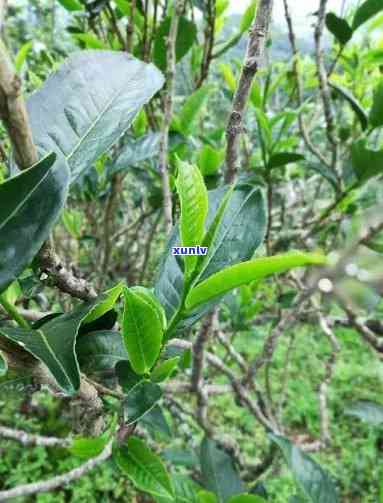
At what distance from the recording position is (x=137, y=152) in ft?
3.13

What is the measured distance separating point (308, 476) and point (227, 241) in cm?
52

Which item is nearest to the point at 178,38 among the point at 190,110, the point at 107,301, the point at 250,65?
the point at 190,110

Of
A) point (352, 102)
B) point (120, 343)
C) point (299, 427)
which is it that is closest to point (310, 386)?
point (299, 427)

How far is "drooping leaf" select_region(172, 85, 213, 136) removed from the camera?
102cm

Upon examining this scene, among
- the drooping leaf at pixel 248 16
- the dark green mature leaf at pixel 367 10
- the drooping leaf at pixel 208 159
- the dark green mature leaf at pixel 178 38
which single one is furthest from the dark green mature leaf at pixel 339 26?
the drooping leaf at pixel 208 159

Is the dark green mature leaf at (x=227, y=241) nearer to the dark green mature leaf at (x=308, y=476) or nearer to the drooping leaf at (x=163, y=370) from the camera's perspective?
the drooping leaf at (x=163, y=370)

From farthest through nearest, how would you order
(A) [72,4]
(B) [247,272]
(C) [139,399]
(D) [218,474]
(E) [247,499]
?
(A) [72,4]
(D) [218,474]
(E) [247,499]
(C) [139,399]
(B) [247,272]

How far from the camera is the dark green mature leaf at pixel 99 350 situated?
0.51 metres

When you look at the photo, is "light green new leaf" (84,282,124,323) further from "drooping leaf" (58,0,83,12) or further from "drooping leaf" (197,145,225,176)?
"drooping leaf" (58,0,83,12)

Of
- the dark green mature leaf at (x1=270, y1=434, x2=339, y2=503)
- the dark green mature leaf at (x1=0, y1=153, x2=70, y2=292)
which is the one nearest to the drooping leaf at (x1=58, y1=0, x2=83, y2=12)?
the dark green mature leaf at (x1=0, y1=153, x2=70, y2=292)

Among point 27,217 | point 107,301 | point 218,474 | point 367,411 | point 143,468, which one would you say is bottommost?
point 218,474

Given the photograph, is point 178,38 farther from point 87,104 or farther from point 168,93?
point 87,104

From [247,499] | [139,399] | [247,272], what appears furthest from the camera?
[247,499]

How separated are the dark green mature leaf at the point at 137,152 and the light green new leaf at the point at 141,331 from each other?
545 mm
